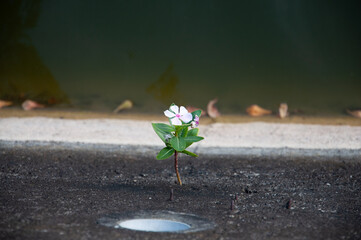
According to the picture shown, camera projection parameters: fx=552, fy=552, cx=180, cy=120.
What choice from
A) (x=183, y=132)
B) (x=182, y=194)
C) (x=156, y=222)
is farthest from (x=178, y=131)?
(x=156, y=222)

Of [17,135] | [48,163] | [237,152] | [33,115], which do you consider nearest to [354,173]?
[237,152]

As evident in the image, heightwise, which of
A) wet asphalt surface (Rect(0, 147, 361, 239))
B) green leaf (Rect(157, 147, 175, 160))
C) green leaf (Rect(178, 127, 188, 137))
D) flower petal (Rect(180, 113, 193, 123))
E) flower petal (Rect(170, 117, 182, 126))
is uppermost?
flower petal (Rect(180, 113, 193, 123))

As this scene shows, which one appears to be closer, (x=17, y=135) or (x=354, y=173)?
(x=354, y=173)

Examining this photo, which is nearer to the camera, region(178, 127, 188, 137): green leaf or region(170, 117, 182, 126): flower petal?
region(170, 117, 182, 126): flower petal

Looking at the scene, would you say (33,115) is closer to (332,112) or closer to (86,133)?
(86,133)

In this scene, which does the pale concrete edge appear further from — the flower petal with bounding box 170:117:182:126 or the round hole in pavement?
the round hole in pavement

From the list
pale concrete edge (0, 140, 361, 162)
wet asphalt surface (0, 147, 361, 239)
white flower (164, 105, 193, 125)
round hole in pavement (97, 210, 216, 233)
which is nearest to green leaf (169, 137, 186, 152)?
white flower (164, 105, 193, 125)
